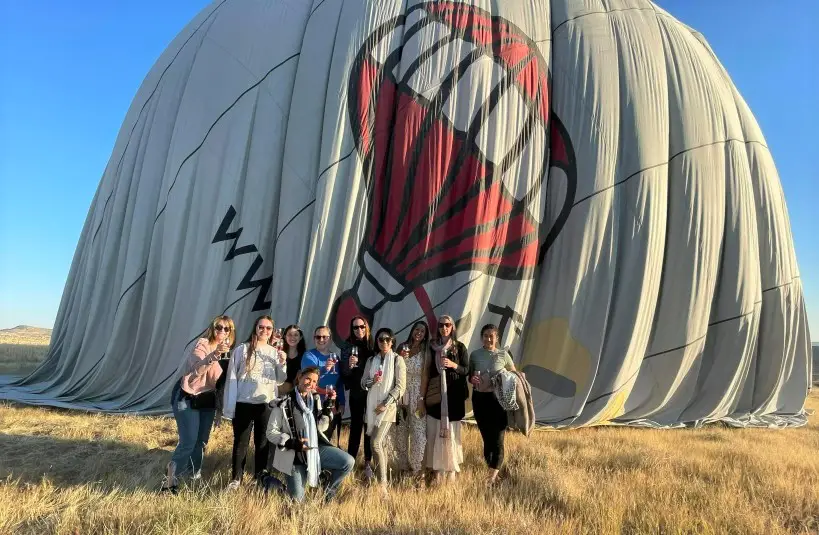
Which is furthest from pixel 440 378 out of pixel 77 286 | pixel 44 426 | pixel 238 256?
pixel 77 286

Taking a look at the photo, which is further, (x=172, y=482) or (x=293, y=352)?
(x=293, y=352)

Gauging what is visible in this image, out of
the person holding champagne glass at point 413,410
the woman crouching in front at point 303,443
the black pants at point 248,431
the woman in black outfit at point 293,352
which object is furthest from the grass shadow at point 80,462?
the person holding champagne glass at point 413,410

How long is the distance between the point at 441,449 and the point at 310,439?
1.22m

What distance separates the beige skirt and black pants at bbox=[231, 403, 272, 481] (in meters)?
1.33

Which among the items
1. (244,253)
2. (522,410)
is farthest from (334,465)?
(244,253)

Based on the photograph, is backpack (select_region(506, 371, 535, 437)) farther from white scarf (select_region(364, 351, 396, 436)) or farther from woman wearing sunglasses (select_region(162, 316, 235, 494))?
woman wearing sunglasses (select_region(162, 316, 235, 494))

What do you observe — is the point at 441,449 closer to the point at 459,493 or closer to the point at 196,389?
the point at 459,493

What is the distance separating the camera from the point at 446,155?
770 cm

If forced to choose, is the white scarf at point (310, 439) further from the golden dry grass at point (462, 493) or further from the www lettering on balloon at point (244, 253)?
the www lettering on balloon at point (244, 253)

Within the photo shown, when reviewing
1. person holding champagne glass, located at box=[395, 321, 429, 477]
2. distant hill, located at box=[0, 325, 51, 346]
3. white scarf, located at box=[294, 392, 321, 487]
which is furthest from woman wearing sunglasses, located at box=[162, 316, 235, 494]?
distant hill, located at box=[0, 325, 51, 346]

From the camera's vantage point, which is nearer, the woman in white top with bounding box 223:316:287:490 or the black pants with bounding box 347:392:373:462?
the woman in white top with bounding box 223:316:287:490

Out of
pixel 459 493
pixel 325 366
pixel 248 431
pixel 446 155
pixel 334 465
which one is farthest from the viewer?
pixel 446 155

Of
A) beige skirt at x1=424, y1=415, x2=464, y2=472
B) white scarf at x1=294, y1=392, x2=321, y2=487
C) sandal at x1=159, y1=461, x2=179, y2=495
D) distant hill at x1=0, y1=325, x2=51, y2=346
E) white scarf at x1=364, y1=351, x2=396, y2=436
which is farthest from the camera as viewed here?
distant hill at x1=0, y1=325, x2=51, y2=346

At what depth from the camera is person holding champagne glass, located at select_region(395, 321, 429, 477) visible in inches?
181
